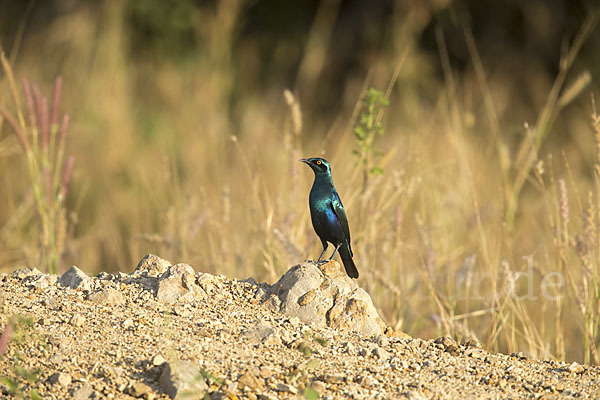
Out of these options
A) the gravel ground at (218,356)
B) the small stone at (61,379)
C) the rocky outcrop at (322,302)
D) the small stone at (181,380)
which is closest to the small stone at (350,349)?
the gravel ground at (218,356)

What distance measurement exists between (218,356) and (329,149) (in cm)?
507

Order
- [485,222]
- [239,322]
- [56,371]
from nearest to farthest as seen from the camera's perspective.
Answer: [56,371]
[239,322]
[485,222]

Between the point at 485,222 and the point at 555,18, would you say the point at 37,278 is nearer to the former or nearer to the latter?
the point at 485,222

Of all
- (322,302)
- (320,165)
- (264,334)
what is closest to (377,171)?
(320,165)

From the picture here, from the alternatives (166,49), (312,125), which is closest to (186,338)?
(312,125)

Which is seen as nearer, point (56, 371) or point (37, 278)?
point (56, 371)

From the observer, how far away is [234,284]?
9.74 ft

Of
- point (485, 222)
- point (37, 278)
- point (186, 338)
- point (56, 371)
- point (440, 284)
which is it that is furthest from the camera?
point (485, 222)

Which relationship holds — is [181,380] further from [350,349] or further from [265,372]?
[350,349]

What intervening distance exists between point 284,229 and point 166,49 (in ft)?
20.8

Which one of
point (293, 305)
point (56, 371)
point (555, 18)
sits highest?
point (555, 18)

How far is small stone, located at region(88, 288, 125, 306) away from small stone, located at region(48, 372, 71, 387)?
50 cm

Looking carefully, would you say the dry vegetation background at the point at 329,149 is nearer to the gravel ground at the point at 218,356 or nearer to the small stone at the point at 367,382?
the gravel ground at the point at 218,356

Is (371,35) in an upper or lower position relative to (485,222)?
upper
